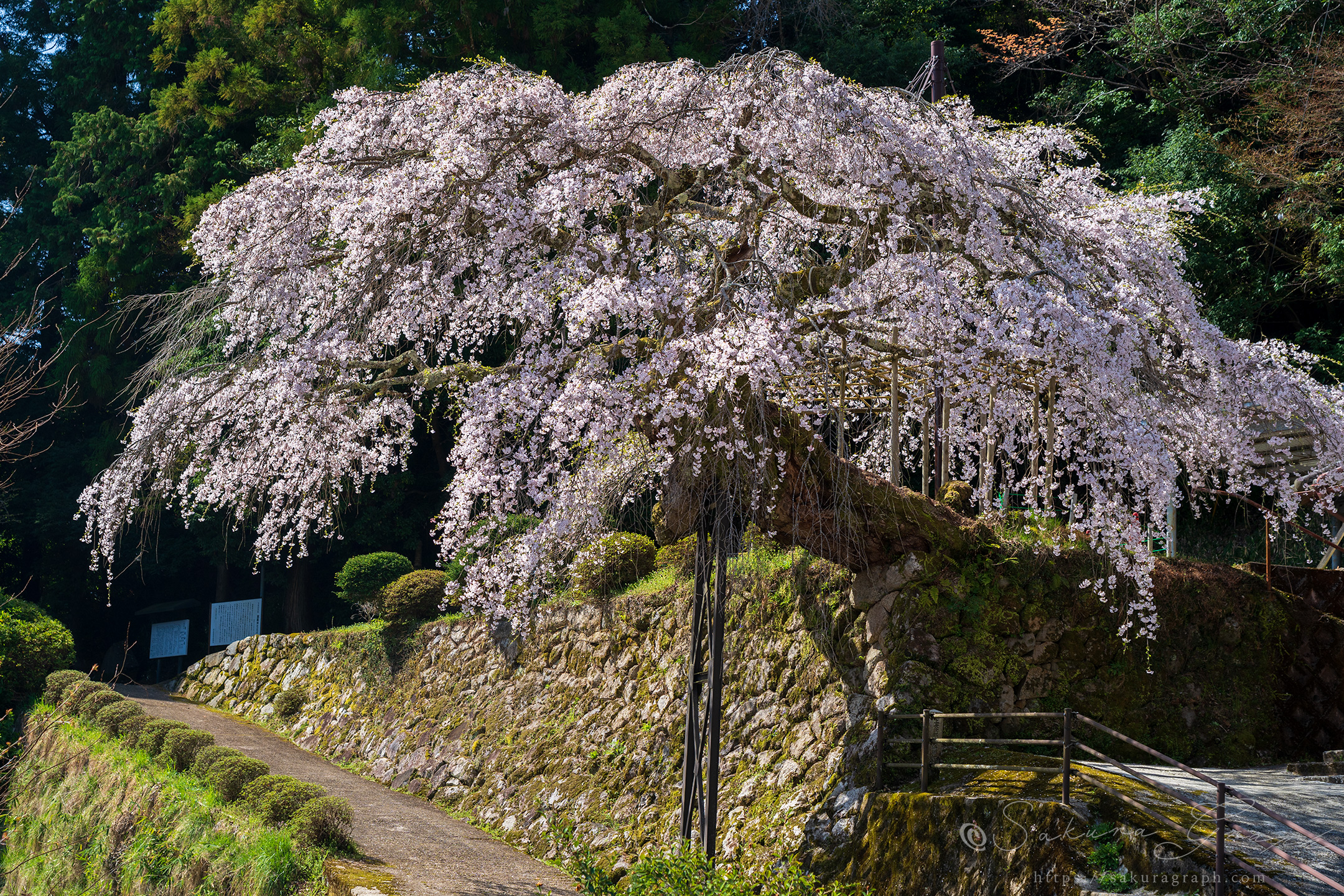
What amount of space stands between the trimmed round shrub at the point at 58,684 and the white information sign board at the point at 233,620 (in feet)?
12.8

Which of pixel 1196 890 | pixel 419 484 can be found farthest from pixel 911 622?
pixel 419 484

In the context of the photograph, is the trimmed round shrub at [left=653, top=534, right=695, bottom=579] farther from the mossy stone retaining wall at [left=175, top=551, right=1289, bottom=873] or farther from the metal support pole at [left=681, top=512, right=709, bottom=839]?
the metal support pole at [left=681, top=512, right=709, bottom=839]

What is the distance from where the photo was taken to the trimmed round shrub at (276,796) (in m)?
8.31

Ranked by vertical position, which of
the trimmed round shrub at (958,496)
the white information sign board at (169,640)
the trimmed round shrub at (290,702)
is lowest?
the trimmed round shrub at (290,702)

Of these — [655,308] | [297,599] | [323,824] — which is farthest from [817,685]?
[297,599]

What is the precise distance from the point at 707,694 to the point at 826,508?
1677 mm

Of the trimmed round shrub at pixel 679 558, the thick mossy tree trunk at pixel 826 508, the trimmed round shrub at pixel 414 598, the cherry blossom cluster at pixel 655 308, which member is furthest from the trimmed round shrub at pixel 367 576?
the thick mossy tree trunk at pixel 826 508

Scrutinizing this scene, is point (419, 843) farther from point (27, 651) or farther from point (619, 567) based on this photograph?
point (27, 651)

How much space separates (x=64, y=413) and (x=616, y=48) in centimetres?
1410

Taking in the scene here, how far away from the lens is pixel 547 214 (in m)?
6.32

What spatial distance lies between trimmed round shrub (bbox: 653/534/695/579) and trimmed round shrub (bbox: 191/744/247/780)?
503 cm

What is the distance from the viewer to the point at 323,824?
792 centimetres

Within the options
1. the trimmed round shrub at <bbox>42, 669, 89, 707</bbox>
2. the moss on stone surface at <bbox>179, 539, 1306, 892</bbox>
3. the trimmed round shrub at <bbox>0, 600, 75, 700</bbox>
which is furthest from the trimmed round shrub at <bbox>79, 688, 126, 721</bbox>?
the moss on stone surface at <bbox>179, 539, 1306, 892</bbox>

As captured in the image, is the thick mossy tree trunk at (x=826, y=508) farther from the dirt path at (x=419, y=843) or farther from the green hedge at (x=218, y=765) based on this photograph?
the green hedge at (x=218, y=765)
